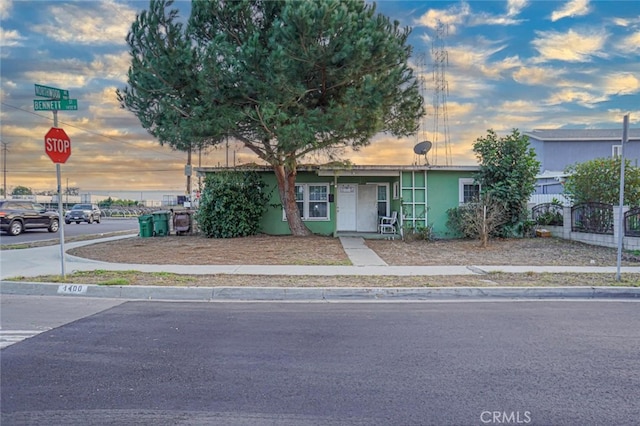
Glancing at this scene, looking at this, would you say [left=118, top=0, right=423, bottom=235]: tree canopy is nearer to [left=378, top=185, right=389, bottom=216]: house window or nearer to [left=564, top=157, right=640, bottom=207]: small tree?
[left=378, top=185, right=389, bottom=216]: house window

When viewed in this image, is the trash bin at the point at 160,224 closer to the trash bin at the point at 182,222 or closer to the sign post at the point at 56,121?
the trash bin at the point at 182,222

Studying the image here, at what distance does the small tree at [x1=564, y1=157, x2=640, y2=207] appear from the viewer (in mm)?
15219

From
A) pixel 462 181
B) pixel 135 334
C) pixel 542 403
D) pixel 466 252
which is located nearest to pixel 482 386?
pixel 542 403

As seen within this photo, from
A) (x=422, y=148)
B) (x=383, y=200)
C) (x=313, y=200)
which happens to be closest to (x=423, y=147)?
(x=422, y=148)

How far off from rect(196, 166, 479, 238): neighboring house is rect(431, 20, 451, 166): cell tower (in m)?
1.40

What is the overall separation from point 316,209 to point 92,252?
9.10 m

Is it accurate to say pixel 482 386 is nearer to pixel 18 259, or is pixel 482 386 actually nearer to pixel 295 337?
pixel 295 337

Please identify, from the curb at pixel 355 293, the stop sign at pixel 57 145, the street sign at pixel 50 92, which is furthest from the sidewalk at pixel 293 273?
the street sign at pixel 50 92

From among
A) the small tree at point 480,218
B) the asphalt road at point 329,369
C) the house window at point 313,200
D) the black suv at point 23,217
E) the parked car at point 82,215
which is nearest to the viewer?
the asphalt road at point 329,369

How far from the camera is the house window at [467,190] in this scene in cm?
1900

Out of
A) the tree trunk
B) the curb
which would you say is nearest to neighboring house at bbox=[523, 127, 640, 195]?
A: the tree trunk

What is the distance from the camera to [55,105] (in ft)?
31.1

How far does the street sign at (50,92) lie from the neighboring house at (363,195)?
30.1ft

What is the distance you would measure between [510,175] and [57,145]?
49.6 ft
